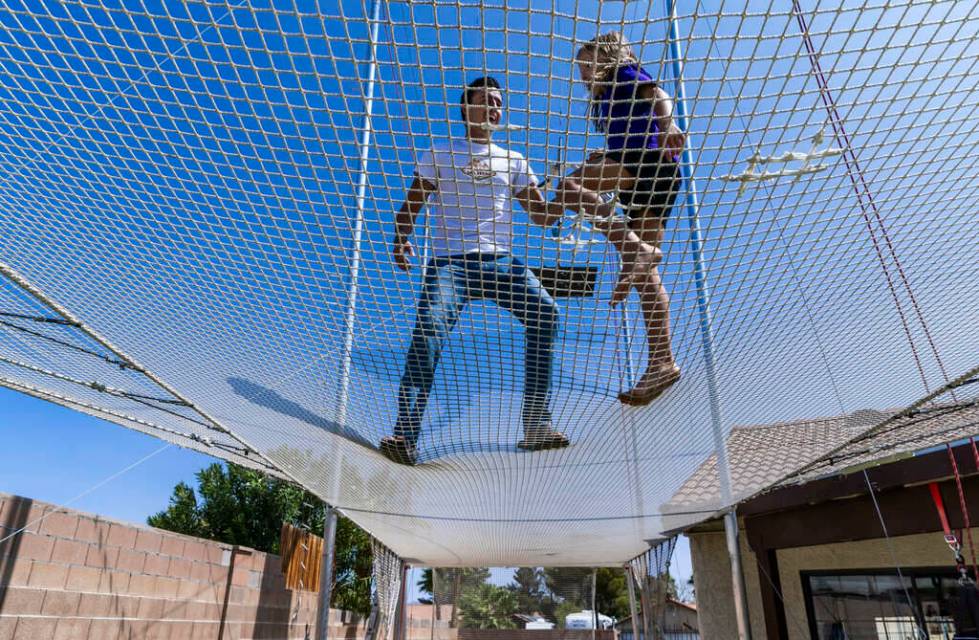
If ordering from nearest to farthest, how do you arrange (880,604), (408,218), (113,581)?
(408,218) < (113,581) < (880,604)

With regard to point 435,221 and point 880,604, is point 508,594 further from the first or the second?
point 435,221

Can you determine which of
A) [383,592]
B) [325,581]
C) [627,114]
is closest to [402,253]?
[627,114]

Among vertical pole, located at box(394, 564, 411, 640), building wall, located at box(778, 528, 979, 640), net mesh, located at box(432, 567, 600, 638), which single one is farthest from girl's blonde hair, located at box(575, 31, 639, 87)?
net mesh, located at box(432, 567, 600, 638)

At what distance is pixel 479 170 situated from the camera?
1.47m

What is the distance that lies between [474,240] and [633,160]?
43cm

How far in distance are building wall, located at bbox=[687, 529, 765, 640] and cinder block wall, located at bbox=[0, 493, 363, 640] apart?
3542 millimetres

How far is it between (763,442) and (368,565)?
12.7m

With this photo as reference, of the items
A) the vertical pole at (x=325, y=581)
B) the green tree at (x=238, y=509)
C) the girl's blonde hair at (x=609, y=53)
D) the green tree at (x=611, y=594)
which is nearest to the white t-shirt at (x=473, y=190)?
the girl's blonde hair at (x=609, y=53)

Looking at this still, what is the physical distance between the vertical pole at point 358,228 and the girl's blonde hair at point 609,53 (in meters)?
0.39

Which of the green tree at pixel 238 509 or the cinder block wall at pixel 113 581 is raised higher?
the green tree at pixel 238 509

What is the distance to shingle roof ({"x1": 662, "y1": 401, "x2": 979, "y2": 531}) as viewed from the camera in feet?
7.95

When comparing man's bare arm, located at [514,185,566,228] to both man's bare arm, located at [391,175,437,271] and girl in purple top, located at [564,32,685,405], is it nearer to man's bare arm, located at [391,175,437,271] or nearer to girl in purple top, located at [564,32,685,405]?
girl in purple top, located at [564,32,685,405]

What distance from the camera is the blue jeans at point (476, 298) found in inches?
68.2

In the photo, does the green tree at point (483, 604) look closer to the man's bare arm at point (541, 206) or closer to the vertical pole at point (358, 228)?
the vertical pole at point (358, 228)
